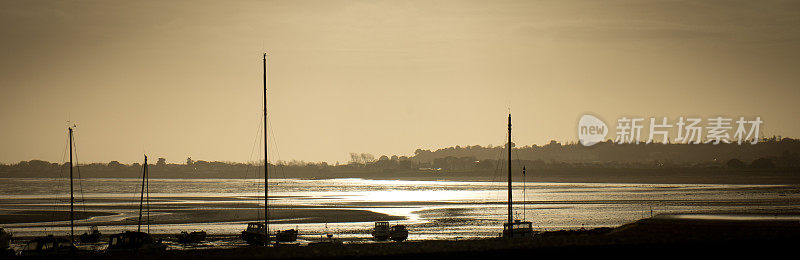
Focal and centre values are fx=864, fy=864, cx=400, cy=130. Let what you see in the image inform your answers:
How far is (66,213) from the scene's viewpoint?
3184 inches

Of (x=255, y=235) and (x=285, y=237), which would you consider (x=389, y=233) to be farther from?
(x=255, y=235)

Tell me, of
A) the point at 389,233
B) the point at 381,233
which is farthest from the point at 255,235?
the point at 389,233

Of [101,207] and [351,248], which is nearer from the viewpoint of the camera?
[351,248]

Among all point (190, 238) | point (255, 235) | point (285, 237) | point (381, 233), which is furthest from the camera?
point (381, 233)

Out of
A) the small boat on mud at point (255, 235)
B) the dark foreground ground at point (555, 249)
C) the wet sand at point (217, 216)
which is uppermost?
the dark foreground ground at point (555, 249)

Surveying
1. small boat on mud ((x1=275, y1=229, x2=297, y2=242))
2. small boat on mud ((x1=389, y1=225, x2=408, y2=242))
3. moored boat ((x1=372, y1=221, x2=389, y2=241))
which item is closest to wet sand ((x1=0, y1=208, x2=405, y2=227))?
moored boat ((x1=372, y1=221, x2=389, y2=241))

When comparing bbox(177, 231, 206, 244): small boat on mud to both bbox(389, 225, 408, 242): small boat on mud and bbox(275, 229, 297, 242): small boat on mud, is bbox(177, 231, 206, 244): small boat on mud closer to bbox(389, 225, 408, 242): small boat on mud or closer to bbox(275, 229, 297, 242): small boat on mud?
bbox(275, 229, 297, 242): small boat on mud

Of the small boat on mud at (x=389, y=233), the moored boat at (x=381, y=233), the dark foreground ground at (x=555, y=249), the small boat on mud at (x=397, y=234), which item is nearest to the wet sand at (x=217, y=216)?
the moored boat at (x=381, y=233)

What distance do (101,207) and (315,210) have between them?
79.8ft

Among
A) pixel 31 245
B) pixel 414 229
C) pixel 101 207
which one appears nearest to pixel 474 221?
pixel 414 229

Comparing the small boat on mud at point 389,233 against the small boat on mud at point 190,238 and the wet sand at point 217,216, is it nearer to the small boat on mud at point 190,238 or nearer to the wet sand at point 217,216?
the small boat on mud at point 190,238

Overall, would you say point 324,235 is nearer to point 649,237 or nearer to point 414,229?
point 414,229

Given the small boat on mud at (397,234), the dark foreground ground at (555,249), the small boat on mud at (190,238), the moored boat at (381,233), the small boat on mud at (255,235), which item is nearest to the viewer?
the dark foreground ground at (555,249)

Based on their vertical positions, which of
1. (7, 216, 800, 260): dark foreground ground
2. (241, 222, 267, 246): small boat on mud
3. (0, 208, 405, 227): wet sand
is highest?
(7, 216, 800, 260): dark foreground ground
